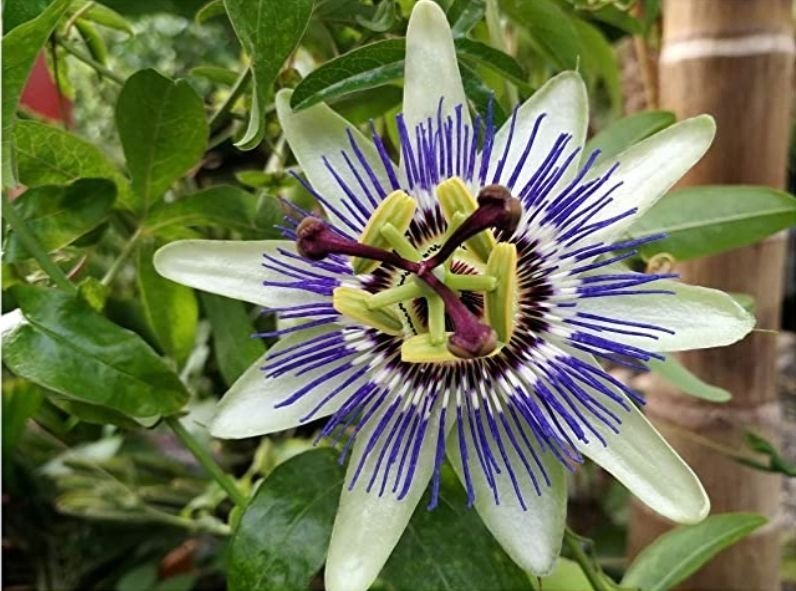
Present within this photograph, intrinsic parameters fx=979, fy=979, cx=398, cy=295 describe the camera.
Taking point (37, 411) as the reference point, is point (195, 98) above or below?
above

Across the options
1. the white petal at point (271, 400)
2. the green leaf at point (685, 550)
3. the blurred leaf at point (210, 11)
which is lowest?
the green leaf at point (685, 550)

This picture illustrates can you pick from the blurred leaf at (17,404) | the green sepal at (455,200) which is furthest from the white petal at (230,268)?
the blurred leaf at (17,404)

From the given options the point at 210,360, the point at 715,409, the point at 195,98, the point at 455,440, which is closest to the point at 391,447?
the point at 455,440

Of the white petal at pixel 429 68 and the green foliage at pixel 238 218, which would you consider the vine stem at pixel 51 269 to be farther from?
the white petal at pixel 429 68

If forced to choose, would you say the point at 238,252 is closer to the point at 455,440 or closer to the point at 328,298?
the point at 328,298

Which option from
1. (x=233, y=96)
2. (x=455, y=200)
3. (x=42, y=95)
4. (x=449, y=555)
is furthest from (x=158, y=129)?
(x=42, y=95)

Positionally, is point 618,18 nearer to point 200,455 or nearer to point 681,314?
point 681,314

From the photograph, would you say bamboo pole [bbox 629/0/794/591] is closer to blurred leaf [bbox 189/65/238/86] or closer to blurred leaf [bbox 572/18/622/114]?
blurred leaf [bbox 572/18/622/114]
